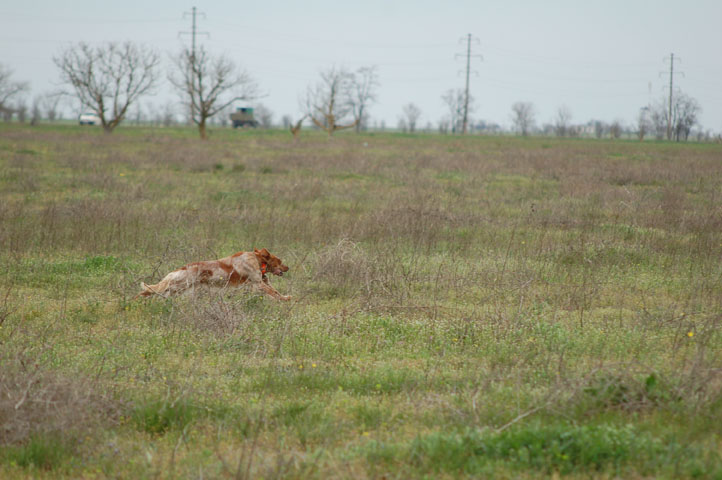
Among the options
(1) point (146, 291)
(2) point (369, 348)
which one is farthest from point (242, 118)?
(2) point (369, 348)

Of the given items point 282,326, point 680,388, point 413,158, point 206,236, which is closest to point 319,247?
point 206,236

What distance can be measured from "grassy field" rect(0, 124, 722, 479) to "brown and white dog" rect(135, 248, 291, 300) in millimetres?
187

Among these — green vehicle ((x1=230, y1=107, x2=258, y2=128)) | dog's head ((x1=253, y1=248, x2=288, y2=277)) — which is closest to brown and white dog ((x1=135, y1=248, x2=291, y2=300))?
dog's head ((x1=253, y1=248, x2=288, y2=277))

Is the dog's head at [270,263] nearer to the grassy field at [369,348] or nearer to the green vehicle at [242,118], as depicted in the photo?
the grassy field at [369,348]

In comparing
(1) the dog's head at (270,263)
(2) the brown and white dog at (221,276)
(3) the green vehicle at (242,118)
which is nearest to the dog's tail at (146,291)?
(2) the brown and white dog at (221,276)

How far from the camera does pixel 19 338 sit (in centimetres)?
527

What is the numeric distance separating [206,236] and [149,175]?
862cm

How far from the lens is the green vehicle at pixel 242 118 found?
257 feet

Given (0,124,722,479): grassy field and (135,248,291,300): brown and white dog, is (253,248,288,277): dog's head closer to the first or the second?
(135,248,291,300): brown and white dog

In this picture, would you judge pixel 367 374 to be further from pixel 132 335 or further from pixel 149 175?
pixel 149 175

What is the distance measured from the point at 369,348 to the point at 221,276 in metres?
2.16

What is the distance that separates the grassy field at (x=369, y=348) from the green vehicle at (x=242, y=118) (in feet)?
225

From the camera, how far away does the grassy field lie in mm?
3480

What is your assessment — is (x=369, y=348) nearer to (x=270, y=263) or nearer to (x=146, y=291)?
(x=270, y=263)
